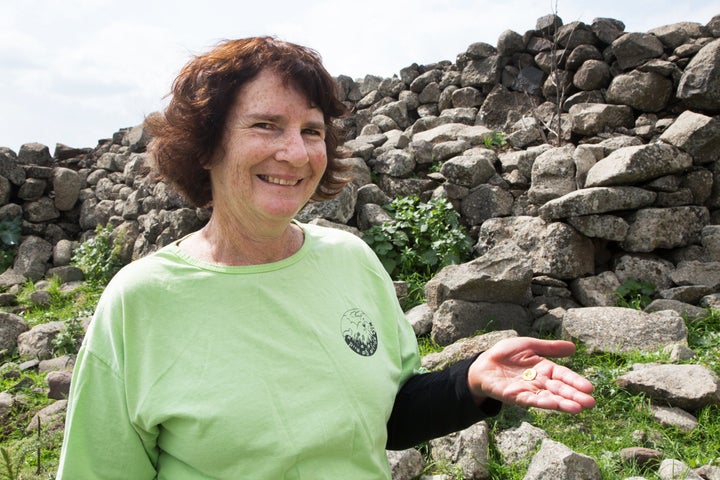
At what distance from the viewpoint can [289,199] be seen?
70.8 inches

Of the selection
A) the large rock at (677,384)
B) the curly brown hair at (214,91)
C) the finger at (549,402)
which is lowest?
the large rock at (677,384)

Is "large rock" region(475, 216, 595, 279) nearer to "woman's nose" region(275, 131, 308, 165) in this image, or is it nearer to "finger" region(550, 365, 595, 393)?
"finger" region(550, 365, 595, 393)

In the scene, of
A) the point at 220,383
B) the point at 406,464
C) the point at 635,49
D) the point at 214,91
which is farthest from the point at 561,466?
the point at 635,49

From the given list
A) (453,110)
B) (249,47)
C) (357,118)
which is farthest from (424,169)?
(249,47)

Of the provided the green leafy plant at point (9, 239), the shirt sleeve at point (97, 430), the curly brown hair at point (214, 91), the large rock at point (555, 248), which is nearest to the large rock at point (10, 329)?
the green leafy plant at point (9, 239)

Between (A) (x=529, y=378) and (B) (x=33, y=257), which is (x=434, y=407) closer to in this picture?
(A) (x=529, y=378)

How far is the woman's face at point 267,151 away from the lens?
1.76 m

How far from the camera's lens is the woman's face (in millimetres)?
1759

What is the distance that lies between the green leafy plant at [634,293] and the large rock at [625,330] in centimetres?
54

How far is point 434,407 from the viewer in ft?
6.18

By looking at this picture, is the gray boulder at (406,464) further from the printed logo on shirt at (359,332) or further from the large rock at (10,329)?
the large rock at (10,329)

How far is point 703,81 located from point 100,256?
7234 millimetres

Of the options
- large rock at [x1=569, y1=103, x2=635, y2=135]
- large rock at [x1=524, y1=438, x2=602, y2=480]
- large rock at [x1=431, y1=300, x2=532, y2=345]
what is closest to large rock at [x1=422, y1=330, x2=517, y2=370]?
large rock at [x1=431, y1=300, x2=532, y2=345]

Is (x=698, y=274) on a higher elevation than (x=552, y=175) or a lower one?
lower
